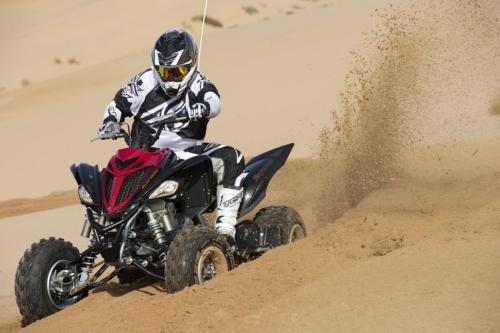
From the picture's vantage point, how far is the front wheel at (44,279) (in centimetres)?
716

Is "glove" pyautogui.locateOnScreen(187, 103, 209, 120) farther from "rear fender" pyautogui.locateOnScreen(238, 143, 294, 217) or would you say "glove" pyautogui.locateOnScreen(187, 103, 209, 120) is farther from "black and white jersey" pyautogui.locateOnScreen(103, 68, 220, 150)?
"rear fender" pyautogui.locateOnScreen(238, 143, 294, 217)

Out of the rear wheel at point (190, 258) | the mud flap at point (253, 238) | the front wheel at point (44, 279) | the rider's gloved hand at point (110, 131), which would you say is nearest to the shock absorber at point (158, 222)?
the rear wheel at point (190, 258)

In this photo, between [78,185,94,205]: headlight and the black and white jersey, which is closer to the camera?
[78,185,94,205]: headlight

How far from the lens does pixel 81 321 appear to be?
22.1 ft

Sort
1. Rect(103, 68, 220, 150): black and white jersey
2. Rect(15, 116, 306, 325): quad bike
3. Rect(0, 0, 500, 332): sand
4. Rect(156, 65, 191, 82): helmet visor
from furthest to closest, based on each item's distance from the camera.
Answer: Rect(103, 68, 220, 150): black and white jersey
Rect(156, 65, 191, 82): helmet visor
Rect(15, 116, 306, 325): quad bike
Rect(0, 0, 500, 332): sand

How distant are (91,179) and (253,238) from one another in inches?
59.8

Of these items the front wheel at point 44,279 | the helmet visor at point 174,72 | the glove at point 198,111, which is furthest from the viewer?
the helmet visor at point 174,72

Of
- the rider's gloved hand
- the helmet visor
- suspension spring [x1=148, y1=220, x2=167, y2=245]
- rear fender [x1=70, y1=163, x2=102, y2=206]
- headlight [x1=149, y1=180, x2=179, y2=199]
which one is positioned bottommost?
suspension spring [x1=148, y1=220, x2=167, y2=245]

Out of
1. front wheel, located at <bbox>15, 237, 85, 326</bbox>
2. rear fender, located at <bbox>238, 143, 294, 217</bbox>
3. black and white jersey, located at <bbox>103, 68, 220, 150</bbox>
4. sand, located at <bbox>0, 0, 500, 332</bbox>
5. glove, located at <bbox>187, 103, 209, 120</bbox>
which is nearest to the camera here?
sand, located at <bbox>0, 0, 500, 332</bbox>

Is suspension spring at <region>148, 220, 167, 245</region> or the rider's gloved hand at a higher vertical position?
the rider's gloved hand

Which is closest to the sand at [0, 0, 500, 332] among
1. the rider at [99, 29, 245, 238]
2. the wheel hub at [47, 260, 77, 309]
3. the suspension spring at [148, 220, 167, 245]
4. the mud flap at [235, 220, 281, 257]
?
the wheel hub at [47, 260, 77, 309]

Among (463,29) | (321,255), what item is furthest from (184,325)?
(463,29)

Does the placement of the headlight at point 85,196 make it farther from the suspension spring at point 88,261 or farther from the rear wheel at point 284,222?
the rear wheel at point 284,222

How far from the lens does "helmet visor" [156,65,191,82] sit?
25.1 ft
